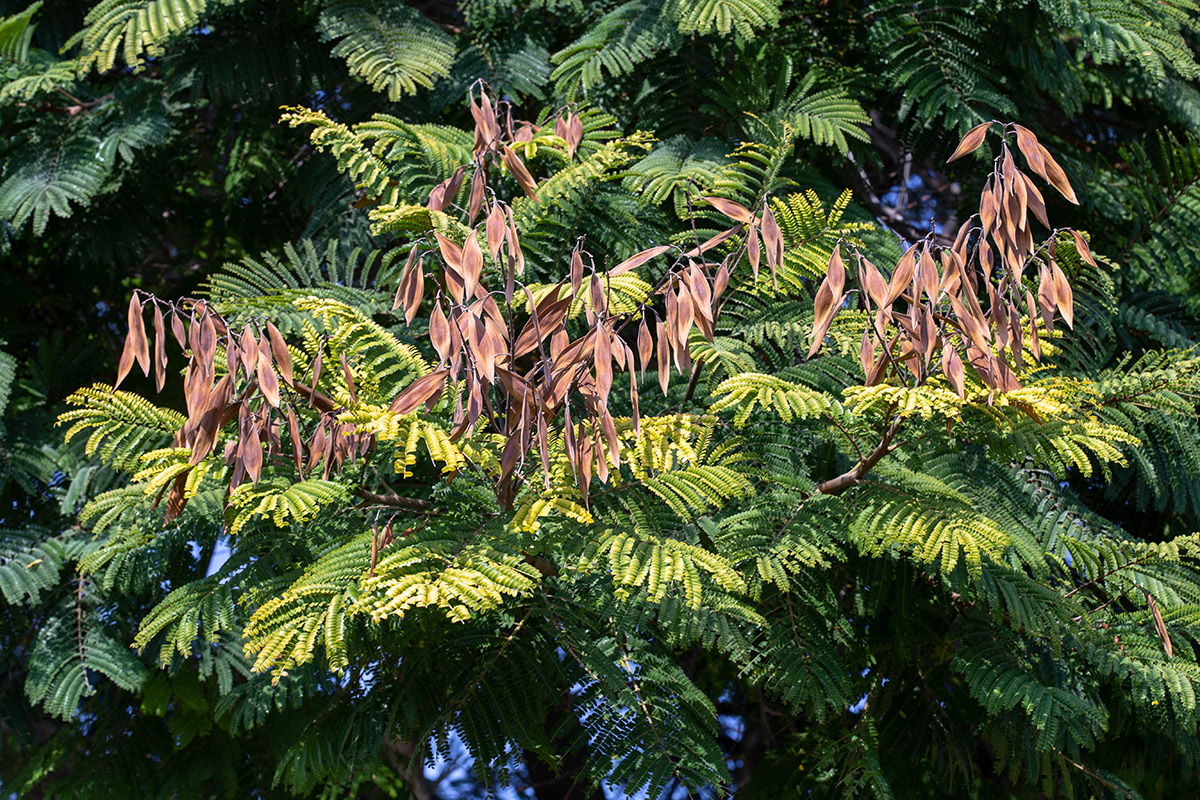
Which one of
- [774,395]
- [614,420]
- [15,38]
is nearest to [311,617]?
[614,420]

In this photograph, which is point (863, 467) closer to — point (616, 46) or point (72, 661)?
point (616, 46)

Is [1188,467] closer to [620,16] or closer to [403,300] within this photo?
[620,16]

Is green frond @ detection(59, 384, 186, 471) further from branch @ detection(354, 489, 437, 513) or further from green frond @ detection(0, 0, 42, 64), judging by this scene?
green frond @ detection(0, 0, 42, 64)

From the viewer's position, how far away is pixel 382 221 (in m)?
2.57

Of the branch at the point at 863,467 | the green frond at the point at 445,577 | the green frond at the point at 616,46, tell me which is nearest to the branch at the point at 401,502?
the green frond at the point at 445,577

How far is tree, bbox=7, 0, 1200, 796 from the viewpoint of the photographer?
191 cm

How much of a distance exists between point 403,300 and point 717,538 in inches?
34.5

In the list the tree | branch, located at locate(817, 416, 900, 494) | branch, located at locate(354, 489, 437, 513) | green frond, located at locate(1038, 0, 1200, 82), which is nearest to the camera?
the tree

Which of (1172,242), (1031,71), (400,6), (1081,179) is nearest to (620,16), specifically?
(400,6)

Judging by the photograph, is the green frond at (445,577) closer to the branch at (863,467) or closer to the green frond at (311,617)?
the green frond at (311,617)

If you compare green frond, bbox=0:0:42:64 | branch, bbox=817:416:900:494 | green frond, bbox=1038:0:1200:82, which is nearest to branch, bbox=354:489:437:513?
branch, bbox=817:416:900:494

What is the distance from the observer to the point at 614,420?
2.33 m

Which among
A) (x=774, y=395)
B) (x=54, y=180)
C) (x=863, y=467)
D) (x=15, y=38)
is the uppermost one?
(x=15, y=38)

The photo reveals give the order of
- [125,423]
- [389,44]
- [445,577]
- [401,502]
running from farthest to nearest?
[389,44], [125,423], [401,502], [445,577]
